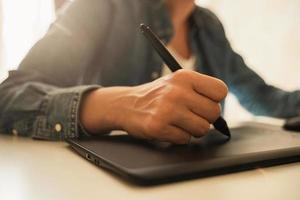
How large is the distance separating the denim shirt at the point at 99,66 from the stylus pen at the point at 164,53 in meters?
0.11

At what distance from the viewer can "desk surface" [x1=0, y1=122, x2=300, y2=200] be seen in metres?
0.27

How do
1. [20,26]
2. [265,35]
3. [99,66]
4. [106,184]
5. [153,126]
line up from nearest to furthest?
1. [106,184]
2. [153,126]
3. [99,66]
4. [20,26]
5. [265,35]

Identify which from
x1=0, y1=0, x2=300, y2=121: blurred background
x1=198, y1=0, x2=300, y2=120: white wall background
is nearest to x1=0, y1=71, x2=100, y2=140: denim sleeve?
x1=0, y1=0, x2=300, y2=121: blurred background

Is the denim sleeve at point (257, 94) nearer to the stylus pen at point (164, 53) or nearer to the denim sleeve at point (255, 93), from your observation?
the denim sleeve at point (255, 93)

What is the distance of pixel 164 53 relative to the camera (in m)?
0.43

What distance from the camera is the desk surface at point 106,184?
0.88 ft

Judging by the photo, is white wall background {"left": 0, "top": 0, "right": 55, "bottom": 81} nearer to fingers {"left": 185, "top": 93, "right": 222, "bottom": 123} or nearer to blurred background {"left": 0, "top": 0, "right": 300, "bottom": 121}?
blurred background {"left": 0, "top": 0, "right": 300, "bottom": 121}

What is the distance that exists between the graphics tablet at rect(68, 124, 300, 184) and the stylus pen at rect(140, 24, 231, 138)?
0.07ft

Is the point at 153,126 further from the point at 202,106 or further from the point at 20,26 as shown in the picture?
the point at 20,26

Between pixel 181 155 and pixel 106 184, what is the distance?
0.09m

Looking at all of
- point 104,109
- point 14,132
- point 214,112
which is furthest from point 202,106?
point 14,132

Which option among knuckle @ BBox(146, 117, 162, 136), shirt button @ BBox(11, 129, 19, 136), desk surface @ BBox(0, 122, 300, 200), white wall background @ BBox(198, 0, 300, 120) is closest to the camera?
desk surface @ BBox(0, 122, 300, 200)

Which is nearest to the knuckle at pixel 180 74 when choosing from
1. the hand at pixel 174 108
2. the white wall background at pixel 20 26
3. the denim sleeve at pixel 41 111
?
the hand at pixel 174 108

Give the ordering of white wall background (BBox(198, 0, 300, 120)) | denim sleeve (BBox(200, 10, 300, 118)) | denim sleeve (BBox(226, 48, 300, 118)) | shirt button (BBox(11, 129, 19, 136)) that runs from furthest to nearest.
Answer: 1. white wall background (BBox(198, 0, 300, 120))
2. denim sleeve (BBox(200, 10, 300, 118))
3. denim sleeve (BBox(226, 48, 300, 118))
4. shirt button (BBox(11, 129, 19, 136))
